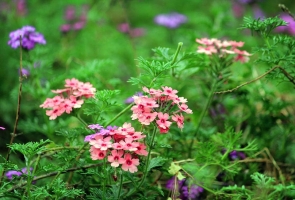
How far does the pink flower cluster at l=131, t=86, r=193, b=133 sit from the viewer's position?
4.12 feet

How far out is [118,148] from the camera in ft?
4.00

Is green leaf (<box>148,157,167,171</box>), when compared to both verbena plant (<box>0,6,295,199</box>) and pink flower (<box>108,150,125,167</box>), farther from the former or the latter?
pink flower (<box>108,150,125,167</box>)

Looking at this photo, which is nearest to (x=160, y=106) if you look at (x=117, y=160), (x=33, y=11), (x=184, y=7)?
(x=117, y=160)

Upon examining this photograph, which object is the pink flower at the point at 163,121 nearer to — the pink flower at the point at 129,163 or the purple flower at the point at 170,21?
the pink flower at the point at 129,163

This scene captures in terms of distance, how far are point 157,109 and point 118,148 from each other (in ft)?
0.61

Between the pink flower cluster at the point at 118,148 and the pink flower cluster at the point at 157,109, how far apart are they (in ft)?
0.20

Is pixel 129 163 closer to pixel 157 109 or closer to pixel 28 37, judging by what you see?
pixel 157 109

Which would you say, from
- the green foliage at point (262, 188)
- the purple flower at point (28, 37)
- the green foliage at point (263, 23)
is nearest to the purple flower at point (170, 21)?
the purple flower at point (28, 37)

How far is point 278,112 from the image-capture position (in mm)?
1972

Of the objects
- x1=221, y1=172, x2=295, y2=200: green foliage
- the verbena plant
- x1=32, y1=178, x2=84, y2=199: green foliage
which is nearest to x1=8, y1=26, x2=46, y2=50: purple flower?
the verbena plant

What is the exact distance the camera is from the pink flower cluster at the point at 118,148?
1228 millimetres

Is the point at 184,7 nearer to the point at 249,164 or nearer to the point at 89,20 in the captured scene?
the point at 89,20

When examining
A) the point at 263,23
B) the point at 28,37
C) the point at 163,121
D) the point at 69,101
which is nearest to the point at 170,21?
the point at 28,37

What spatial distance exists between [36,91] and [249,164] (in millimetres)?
985
